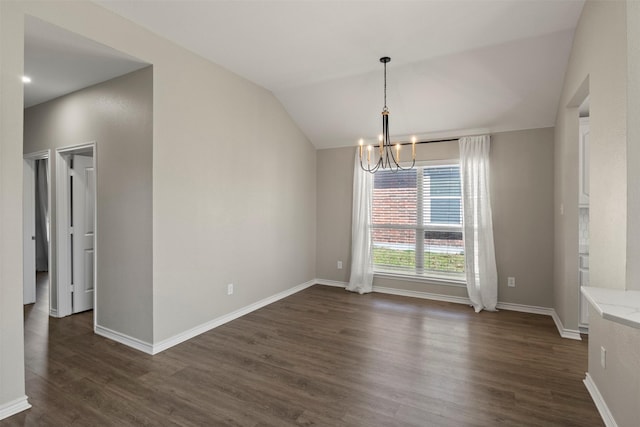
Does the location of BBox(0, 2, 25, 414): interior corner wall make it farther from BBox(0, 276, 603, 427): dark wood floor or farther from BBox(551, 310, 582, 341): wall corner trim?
BBox(551, 310, 582, 341): wall corner trim

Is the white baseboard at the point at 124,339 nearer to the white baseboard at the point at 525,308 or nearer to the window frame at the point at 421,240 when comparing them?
the window frame at the point at 421,240

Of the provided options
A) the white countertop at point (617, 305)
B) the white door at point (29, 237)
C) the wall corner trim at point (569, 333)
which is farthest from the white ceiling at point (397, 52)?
the white door at point (29, 237)

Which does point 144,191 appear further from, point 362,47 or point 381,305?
point 381,305

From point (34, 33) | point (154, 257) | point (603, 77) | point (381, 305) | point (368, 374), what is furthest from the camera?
point (381, 305)

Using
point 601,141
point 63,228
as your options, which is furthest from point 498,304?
point 63,228

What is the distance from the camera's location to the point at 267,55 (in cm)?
347

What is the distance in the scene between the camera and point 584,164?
3502 mm

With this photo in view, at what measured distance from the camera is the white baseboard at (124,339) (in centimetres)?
306

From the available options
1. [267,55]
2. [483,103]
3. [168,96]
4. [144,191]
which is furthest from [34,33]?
[483,103]

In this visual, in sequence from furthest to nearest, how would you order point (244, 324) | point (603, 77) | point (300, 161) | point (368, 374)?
1. point (300, 161)
2. point (244, 324)
3. point (368, 374)
4. point (603, 77)

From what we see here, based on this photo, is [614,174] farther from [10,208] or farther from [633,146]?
[10,208]

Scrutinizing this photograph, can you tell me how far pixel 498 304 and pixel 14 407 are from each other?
16.4 feet

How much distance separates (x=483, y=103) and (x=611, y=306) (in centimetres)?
322

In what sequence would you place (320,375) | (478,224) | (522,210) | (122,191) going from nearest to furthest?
(320,375) → (122,191) → (522,210) → (478,224)
